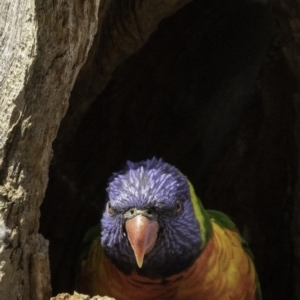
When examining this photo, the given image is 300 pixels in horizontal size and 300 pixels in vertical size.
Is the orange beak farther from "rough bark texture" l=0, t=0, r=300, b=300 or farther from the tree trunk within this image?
"rough bark texture" l=0, t=0, r=300, b=300

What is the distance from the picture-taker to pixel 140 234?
1964 mm

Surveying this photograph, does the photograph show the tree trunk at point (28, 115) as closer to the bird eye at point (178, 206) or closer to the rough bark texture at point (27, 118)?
the rough bark texture at point (27, 118)

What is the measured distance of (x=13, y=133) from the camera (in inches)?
66.0

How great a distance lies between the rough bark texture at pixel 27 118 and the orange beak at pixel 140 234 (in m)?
0.36

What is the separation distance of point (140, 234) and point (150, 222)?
0.20 ft

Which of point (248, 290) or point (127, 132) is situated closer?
point (248, 290)

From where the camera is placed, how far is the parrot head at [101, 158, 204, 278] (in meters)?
2.01

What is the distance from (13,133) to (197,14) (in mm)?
1918

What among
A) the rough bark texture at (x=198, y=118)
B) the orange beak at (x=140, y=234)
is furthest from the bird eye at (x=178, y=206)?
the rough bark texture at (x=198, y=118)

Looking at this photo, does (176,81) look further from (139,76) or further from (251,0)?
(251,0)

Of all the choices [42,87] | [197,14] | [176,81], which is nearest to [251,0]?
[197,14]

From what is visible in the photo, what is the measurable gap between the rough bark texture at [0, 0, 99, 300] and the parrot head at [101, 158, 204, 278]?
39 cm

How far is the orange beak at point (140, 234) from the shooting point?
1968 mm

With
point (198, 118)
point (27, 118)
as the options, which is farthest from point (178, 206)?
point (198, 118)
